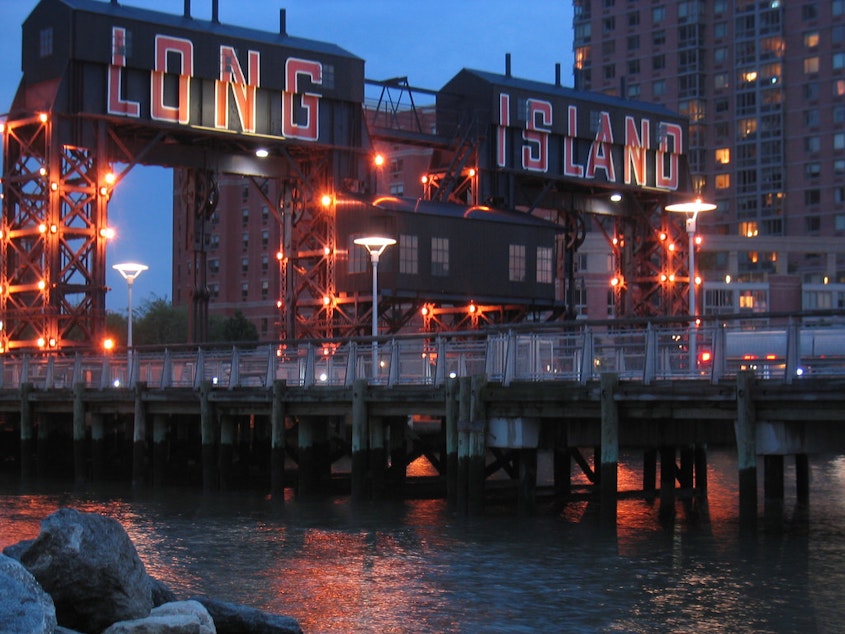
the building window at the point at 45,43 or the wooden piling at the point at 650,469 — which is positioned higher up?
the building window at the point at 45,43

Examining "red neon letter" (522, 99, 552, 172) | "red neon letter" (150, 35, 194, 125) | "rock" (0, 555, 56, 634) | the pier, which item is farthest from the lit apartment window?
"rock" (0, 555, 56, 634)

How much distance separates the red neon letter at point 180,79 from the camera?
54.3 m

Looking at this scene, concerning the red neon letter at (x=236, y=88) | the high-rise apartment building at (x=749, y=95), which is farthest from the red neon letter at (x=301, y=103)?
the high-rise apartment building at (x=749, y=95)

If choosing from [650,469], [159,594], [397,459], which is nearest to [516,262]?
[650,469]

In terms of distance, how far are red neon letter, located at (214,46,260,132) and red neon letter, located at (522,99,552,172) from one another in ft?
49.0

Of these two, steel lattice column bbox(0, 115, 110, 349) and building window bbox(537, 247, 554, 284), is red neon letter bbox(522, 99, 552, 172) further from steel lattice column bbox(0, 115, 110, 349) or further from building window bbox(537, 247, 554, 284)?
steel lattice column bbox(0, 115, 110, 349)

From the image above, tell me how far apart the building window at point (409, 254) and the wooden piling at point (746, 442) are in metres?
33.3

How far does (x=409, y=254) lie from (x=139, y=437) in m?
19.4

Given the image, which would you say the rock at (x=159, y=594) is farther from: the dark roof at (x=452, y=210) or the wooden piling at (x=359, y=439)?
the dark roof at (x=452, y=210)

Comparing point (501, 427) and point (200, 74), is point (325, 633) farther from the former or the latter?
point (200, 74)

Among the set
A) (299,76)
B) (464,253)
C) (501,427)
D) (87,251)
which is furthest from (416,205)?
(501,427)

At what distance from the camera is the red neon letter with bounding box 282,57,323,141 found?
191 ft

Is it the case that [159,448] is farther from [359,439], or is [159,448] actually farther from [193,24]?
[193,24]

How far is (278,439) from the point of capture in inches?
1506
